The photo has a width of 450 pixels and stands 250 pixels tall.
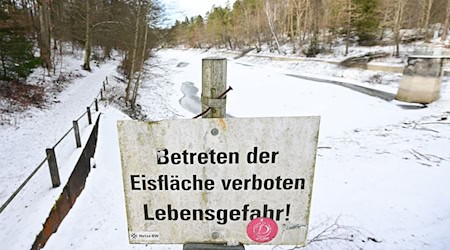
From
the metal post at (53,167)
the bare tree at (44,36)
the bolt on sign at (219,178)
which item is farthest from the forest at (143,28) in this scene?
the bolt on sign at (219,178)

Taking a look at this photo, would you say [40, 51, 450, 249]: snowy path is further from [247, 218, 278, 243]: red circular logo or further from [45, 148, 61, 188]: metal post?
[247, 218, 278, 243]: red circular logo

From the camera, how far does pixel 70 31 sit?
26.5 m

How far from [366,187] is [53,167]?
7.09 metres

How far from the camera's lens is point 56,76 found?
18.3 meters

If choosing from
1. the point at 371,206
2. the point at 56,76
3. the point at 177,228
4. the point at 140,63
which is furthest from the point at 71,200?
the point at 56,76

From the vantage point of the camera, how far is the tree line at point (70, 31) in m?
13.0

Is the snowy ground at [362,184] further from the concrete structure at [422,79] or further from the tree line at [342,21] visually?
the tree line at [342,21]

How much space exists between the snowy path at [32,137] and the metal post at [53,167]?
45cm

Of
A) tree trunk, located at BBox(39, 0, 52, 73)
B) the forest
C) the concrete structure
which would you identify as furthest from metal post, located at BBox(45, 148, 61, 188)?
the concrete structure

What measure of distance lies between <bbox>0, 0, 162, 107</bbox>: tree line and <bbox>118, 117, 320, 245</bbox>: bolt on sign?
1493 cm

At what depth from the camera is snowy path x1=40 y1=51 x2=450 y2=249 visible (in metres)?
4.63

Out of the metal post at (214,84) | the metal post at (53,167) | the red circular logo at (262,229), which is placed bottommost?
the metal post at (53,167)

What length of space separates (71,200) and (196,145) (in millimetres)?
4632

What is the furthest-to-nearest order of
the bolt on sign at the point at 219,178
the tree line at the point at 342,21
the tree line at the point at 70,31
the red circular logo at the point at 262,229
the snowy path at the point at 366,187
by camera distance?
the tree line at the point at 342,21 < the tree line at the point at 70,31 < the snowy path at the point at 366,187 < the red circular logo at the point at 262,229 < the bolt on sign at the point at 219,178
